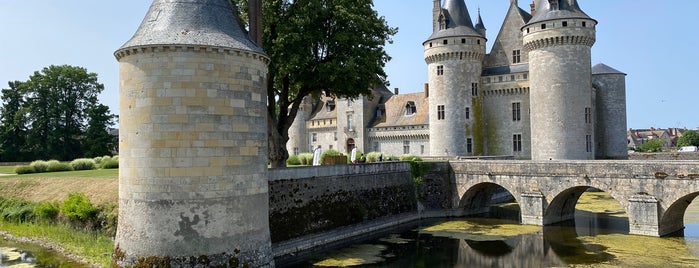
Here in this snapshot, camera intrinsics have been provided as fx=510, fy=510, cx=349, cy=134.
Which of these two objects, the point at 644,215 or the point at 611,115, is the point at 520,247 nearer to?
the point at 644,215

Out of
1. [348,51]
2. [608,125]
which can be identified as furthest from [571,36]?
[348,51]

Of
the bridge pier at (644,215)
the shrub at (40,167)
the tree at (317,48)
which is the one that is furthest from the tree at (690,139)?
the shrub at (40,167)

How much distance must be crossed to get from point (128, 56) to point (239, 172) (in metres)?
3.89

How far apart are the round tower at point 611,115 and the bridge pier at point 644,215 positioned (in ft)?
53.2

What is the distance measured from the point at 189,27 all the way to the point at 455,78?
85.4 ft

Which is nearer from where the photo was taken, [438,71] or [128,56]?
[128,56]

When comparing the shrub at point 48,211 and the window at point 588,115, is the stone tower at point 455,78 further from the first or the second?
the shrub at point 48,211

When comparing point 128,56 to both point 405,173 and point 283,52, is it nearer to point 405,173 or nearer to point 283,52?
point 283,52

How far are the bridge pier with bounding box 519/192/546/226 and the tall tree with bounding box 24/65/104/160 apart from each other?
127ft

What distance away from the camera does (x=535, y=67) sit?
32.2 meters

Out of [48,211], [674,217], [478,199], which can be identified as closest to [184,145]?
[48,211]

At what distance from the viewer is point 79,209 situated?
796 inches

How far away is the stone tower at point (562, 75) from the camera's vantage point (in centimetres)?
3091

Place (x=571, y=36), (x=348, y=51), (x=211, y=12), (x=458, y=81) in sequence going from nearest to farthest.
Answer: (x=211, y=12), (x=348, y=51), (x=571, y=36), (x=458, y=81)
